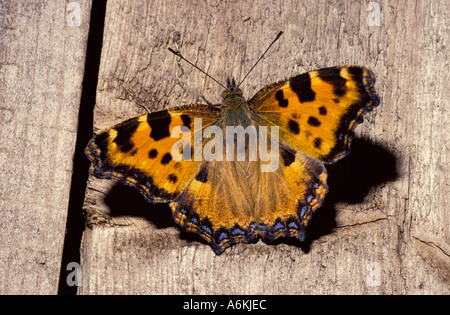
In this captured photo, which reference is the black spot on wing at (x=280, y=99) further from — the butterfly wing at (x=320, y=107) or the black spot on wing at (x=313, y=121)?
the black spot on wing at (x=313, y=121)

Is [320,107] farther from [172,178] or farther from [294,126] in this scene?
[172,178]

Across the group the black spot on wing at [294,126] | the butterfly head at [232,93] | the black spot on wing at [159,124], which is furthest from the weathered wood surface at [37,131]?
the black spot on wing at [294,126]

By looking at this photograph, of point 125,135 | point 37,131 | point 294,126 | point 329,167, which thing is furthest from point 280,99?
point 37,131

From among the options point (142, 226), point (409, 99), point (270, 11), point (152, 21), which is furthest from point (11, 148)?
point (409, 99)

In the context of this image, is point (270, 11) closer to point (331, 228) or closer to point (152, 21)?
point (152, 21)

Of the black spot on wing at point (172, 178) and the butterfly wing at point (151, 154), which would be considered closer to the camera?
the butterfly wing at point (151, 154)

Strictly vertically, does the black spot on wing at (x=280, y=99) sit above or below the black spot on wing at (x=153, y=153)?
above

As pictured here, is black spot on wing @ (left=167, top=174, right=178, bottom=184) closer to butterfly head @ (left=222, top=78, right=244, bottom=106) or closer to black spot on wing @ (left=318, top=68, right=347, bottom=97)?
butterfly head @ (left=222, top=78, right=244, bottom=106)
